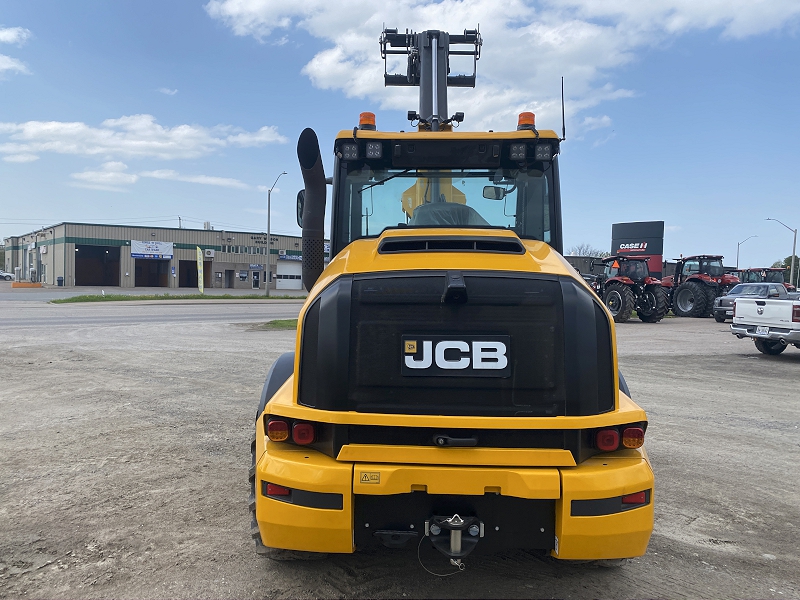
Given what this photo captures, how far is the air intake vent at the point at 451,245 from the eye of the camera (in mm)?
3316

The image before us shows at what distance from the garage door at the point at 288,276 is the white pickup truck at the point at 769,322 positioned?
6141 cm

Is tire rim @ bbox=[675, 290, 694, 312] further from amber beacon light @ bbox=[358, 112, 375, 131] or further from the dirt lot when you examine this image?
amber beacon light @ bbox=[358, 112, 375, 131]

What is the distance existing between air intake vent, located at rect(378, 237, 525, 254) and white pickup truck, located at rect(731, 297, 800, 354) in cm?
1187

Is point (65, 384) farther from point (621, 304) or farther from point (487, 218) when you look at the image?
point (621, 304)

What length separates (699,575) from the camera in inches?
132

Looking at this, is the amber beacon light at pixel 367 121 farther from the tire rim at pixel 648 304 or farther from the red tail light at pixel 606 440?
the tire rim at pixel 648 304

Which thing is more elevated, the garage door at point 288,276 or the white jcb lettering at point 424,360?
the garage door at point 288,276

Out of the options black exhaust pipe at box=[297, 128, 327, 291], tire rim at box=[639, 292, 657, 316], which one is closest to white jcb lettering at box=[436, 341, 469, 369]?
black exhaust pipe at box=[297, 128, 327, 291]

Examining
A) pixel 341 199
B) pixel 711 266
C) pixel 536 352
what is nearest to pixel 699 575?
pixel 536 352

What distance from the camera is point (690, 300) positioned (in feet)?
86.3

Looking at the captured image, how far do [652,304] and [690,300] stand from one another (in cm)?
548

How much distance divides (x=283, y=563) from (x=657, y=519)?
8.44ft

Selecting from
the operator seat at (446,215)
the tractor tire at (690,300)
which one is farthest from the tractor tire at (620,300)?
the operator seat at (446,215)

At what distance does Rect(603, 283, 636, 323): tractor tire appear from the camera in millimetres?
20859
